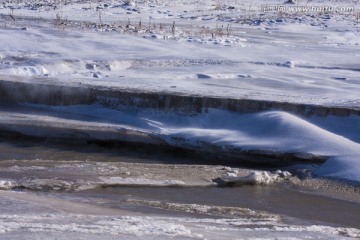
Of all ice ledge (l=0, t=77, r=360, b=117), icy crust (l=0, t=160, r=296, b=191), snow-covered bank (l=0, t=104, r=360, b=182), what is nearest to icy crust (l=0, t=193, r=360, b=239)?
icy crust (l=0, t=160, r=296, b=191)

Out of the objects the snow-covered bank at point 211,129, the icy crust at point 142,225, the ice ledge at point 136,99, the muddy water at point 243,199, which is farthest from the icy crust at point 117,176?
the ice ledge at point 136,99

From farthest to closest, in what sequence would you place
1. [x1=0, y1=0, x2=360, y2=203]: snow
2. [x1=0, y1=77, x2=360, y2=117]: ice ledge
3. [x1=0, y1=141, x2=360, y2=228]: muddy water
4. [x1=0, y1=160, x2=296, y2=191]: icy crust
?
1. [x1=0, y1=77, x2=360, y2=117]: ice ledge
2. [x1=0, y1=0, x2=360, y2=203]: snow
3. [x1=0, y1=160, x2=296, y2=191]: icy crust
4. [x1=0, y1=141, x2=360, y2=228]: muddy water

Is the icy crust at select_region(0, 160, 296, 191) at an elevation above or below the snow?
below

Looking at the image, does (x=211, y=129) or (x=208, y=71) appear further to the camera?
(x=208, y=71)

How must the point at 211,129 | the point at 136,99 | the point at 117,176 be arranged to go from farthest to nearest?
the point at 136,99 → the point at 211,129 → the point at 117,176

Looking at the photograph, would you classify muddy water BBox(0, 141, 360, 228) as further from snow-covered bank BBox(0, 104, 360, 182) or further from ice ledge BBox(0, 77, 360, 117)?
ice ledge BBox(0, 77, 360, 117)

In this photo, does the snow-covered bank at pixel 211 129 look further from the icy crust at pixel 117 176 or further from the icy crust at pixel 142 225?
the icy crust at pixel 142 225

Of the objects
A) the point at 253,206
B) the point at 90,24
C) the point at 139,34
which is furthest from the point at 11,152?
the point at 90,24

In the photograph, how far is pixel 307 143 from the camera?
939 centimetres

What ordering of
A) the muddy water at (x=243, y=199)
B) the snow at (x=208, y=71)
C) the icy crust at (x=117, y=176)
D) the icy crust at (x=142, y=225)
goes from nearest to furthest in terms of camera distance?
the icy crust at (x=142, y=225), the muddy water at (x=243, y=199), the icy crust at (x=117, y=176), the snow at (x=208, y=71)

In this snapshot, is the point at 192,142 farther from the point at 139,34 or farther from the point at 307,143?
the point at 139,34

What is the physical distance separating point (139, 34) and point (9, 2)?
13.6 meters

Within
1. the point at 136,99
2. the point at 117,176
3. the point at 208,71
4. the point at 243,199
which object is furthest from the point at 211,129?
the point at 208,71

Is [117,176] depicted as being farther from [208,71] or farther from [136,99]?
[208,71]
